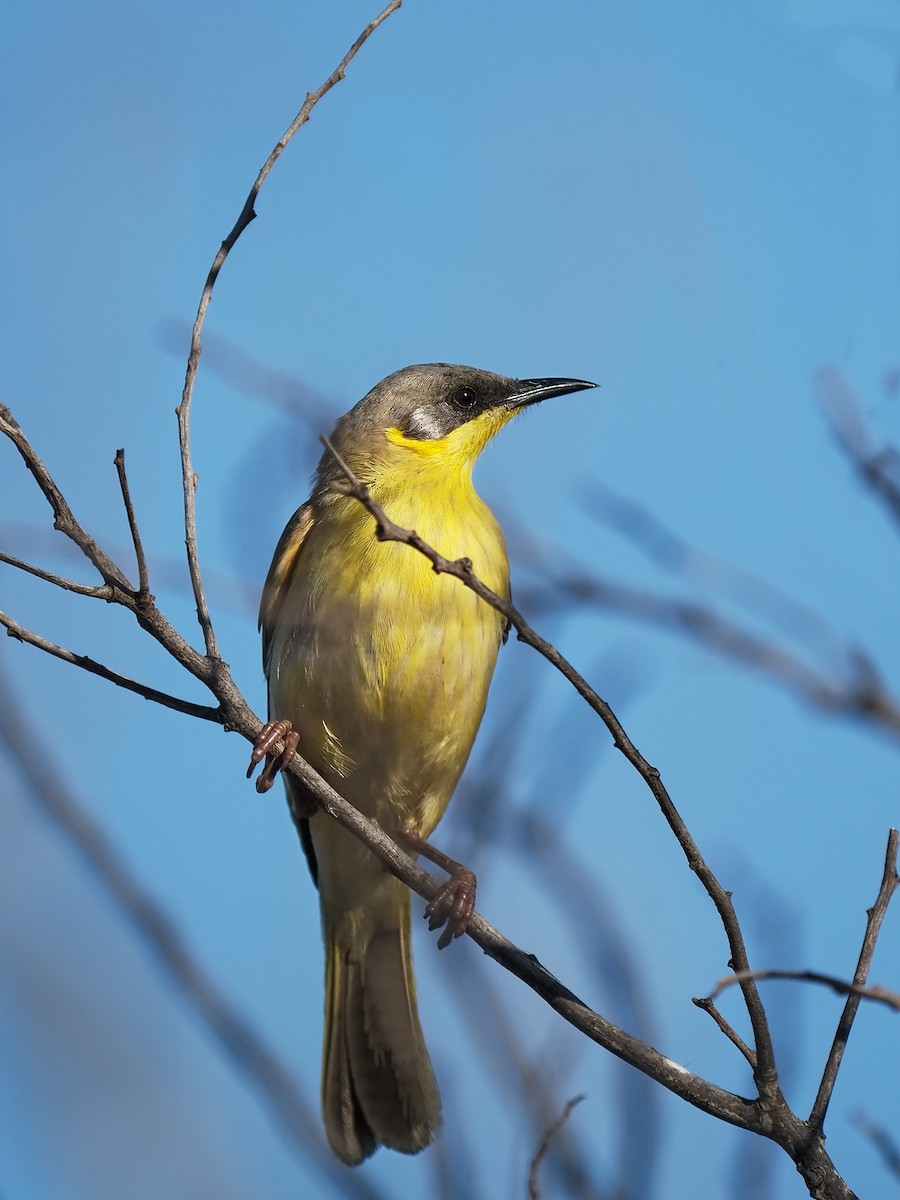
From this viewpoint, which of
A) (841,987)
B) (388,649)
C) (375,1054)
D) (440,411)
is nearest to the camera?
(841,987)

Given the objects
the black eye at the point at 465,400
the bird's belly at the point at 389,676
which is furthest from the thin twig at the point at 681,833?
the black eye at the point at 465,400

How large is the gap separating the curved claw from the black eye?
6.93ft

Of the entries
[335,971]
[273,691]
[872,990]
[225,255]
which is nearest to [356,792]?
[273,691]

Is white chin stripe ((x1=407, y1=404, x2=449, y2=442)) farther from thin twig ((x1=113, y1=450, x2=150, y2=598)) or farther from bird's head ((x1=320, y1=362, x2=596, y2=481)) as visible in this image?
thin twig ((x1=113, y1=450, x2=150, y2=598))

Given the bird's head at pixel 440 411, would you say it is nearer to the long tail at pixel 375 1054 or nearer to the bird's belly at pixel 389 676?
the bird's belly at pixel 389 676

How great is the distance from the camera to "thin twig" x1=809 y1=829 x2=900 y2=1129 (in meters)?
2.71

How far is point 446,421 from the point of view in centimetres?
554

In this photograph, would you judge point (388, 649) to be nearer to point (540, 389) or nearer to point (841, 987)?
point (540, 389)

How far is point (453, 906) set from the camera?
418cm

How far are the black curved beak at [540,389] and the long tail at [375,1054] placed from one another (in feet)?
7.29

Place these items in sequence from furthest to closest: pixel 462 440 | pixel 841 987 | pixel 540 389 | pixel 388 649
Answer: pixel 540 389 → pixel 462 440 → pixel 388 649 → pixel 841 987

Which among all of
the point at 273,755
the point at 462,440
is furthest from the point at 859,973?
the point at 462,440

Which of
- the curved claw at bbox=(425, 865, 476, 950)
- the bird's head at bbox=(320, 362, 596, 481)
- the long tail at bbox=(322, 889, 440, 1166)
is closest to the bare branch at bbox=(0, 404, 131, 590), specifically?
the curved claw at bbox=(425, 865, 476, 950)

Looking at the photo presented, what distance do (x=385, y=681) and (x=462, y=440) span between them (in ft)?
4.55
